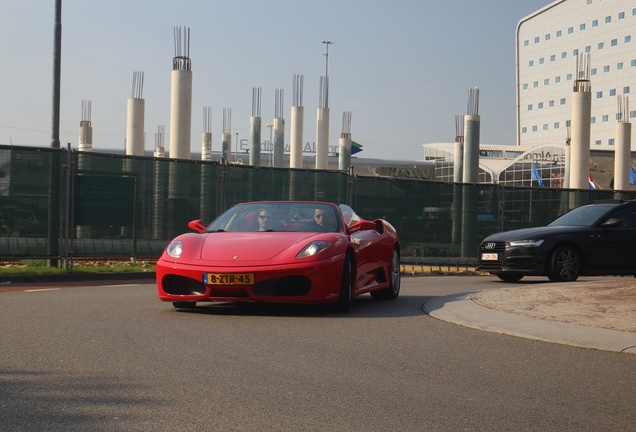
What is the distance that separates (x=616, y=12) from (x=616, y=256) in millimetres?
74865

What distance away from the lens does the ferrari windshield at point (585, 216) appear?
15.8 meters

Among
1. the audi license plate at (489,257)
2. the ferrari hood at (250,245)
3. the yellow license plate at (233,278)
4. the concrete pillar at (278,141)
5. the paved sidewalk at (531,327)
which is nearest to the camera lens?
the paved sidewalk at (531,327)

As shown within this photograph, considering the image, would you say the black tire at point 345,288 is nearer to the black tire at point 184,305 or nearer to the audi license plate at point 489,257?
the black tire at point 184,305

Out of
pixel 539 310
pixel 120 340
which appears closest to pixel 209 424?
pixel 120 340

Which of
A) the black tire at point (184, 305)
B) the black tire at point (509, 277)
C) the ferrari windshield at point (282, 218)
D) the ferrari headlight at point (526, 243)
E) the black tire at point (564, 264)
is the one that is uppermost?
the ferrari windshield at point (282, 218)

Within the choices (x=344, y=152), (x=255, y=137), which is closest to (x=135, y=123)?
(x=255, y=137)

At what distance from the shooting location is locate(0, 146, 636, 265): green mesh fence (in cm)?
1592

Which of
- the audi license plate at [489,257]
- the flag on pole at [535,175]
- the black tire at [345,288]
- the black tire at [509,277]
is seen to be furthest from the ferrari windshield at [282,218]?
the flag on pole at [535,175]

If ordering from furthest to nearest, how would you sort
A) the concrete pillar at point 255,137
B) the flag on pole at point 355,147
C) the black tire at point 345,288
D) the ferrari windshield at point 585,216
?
the flag on pole at point 355,147
the concrete pillar at point 255,137
the ferrari windshield at point 585,216
the black tire at point 345,288

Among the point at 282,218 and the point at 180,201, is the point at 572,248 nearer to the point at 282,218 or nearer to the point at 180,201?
the point at 282,218

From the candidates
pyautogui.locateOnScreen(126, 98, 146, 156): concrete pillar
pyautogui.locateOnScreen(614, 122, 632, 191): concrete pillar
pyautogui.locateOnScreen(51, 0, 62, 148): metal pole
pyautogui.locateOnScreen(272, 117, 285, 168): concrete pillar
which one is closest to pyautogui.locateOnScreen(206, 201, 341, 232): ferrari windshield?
pyautogui.locateOnScreen(51, 0, 62, 148): metal pole

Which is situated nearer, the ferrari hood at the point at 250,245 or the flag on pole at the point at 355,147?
the ferrari hood at the point at 250,245

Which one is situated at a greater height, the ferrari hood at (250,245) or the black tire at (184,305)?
the ferrari hood at (250,245)

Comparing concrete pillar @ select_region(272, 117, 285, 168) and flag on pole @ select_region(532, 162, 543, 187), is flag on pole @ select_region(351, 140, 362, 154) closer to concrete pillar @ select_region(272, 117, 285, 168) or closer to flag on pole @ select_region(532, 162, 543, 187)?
flag on pole @ select_region(532, 162, 543, 187)
